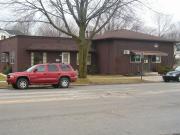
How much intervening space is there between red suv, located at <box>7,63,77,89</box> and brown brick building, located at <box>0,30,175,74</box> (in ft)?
53.6

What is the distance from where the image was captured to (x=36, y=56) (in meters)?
44.9

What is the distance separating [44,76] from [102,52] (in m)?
22.1

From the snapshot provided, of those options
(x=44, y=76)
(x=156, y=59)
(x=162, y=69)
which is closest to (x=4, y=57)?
(x=156, y=59)

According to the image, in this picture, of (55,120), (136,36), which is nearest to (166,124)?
(55,120)

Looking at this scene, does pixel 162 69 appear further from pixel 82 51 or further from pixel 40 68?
pixel 40 68

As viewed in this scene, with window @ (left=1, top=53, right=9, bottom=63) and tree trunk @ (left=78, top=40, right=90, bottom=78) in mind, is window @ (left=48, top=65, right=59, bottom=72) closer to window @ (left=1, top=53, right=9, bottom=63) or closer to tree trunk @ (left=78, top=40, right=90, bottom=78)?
tree trunk @ (left=78, top=40, right=90, bottom=78)

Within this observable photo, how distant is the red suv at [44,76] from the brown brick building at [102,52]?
1634cm

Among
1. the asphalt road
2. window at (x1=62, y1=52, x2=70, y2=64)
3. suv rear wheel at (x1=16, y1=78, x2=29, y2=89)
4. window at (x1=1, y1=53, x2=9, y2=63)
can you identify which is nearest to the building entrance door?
window at (x1=62, y1=52, x2=70, y2=64)

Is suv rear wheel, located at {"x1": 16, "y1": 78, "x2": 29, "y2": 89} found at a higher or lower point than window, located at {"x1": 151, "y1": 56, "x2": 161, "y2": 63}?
lower

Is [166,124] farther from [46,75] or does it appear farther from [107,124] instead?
[46,75]

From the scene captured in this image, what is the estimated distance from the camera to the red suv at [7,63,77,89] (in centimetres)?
2647

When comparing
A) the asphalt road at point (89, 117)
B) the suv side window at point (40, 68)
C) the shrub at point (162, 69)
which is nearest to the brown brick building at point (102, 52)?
the shrub at point (162, 69)

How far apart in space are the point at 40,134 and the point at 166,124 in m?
3.78

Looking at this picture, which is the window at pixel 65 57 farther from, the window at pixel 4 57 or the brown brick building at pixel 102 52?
the window at pixel 4 57
